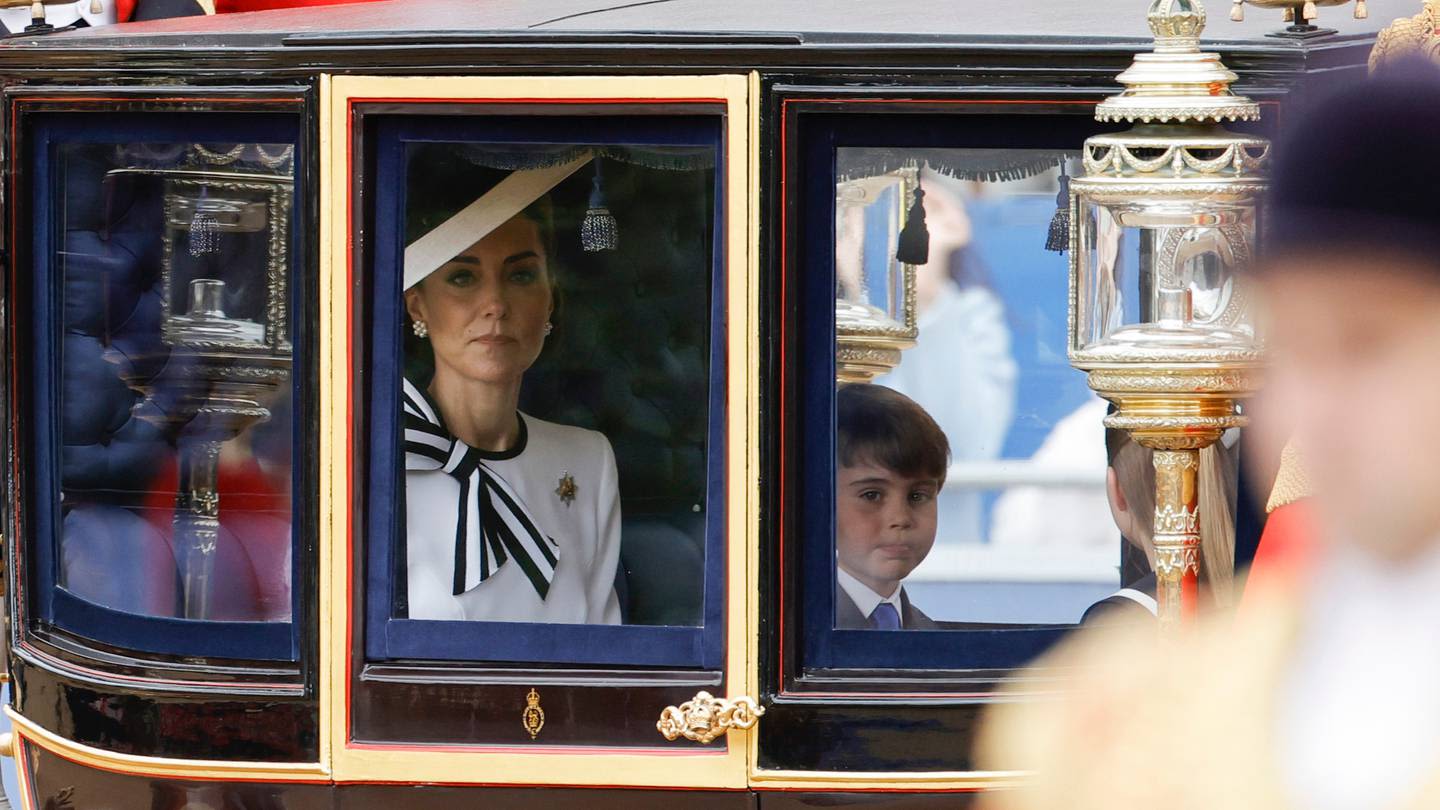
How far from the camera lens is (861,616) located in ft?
9.72

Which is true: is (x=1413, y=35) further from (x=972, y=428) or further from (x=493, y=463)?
(x=493, y=463)

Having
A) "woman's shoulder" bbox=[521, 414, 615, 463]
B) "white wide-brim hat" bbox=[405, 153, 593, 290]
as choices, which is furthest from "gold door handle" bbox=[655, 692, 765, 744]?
"white wide-brim hat" bbox=[405, 153, 593, 290]

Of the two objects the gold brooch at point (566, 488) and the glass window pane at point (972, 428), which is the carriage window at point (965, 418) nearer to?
the glass window pane at point (972, 428)

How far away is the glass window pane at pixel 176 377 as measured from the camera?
3076 millimetres

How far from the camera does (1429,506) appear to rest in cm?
110

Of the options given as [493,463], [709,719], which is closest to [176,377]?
[493,463]

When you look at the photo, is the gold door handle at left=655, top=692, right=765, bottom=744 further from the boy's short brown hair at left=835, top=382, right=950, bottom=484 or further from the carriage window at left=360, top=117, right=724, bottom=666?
the boy's short brown hair at left=835, top=382, right=950, bottom=484

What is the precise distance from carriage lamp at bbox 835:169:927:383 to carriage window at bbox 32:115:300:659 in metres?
0.89

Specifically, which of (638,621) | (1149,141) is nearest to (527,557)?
(638,621)

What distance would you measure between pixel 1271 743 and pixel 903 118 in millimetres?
1797

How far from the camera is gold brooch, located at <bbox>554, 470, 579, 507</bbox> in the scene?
3037 mm

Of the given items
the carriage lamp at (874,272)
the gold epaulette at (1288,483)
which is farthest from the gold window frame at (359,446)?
the gold epaulette at (1288,483)

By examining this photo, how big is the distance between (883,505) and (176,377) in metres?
1.22

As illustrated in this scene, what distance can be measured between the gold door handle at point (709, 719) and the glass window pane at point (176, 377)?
679 millimetres
